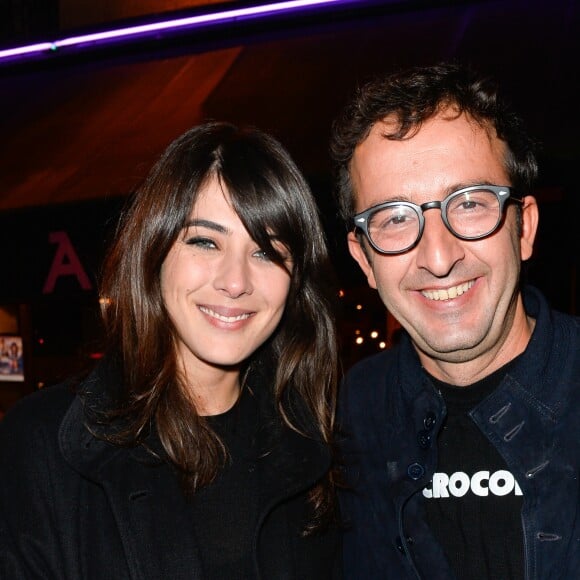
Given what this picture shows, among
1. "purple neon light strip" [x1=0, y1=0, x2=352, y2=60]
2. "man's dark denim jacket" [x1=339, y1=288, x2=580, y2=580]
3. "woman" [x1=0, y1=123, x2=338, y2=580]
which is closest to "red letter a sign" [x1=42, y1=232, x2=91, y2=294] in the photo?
"woman" [x1=0, y1=123, x2=338, y2=580]

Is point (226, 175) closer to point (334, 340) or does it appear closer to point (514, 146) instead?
point (334, 340)

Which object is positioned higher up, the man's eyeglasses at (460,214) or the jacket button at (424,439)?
the man's eyeglasses at (460,214)

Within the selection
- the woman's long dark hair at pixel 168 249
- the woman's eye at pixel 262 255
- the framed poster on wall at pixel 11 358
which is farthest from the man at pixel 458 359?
the framed poster on wall at pixel 11 358

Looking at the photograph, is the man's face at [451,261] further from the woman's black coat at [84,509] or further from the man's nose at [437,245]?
the woman's black coat at [84,509]

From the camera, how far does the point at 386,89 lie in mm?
2490

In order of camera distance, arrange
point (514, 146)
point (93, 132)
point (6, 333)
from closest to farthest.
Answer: point (514, 146), point (93, 132), point (6, 333)

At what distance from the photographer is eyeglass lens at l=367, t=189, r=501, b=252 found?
221 centimetres

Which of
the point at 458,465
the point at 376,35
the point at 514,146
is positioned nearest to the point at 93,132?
the point at 376,35

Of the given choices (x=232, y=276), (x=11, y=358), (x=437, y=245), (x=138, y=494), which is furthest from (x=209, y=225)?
(x=11, y=358)

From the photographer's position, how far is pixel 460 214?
7.27 feet

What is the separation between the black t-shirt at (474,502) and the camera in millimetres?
2070

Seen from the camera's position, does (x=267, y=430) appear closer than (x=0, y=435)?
No

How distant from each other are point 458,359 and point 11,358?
6.87 metres

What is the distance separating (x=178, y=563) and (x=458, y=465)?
0.95 m
